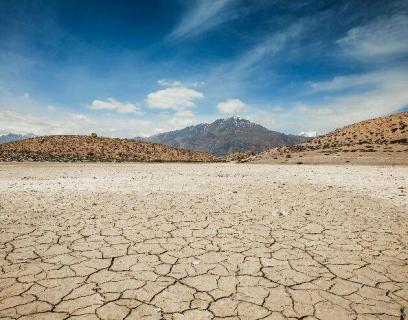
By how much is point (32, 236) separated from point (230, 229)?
3.52 metres

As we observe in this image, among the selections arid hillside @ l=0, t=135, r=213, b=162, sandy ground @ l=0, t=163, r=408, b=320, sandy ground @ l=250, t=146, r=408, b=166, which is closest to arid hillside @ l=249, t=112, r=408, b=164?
sandy ground @ l=250, t=146, r=408, b=166

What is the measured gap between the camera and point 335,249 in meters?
5.10

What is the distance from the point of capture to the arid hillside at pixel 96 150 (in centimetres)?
3244

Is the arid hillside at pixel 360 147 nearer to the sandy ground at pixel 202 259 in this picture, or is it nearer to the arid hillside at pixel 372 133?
the arid hillside at pixel 372 133

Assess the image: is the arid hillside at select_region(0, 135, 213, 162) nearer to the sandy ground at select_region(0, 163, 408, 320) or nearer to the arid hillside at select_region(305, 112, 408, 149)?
the arid hillside at select_region(305, 112, 408, 149)

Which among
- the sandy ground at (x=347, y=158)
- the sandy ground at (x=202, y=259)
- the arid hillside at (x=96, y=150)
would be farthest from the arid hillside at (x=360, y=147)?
the sandy ground at (x=202, y=259)

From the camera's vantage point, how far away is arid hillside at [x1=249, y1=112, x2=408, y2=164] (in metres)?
25.1

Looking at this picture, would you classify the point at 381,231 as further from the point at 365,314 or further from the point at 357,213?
the point at 365,314

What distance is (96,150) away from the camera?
112 feet

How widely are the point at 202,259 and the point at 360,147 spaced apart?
28928 millimetres

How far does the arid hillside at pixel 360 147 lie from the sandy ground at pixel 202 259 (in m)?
18.0

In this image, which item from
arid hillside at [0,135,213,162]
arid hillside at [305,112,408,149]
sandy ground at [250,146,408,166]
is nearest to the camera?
sandy ground at [250,146,408,166]

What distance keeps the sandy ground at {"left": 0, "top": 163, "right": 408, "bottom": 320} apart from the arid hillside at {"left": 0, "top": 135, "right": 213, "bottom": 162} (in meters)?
25.2

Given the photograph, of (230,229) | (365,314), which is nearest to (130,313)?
(365,314)
